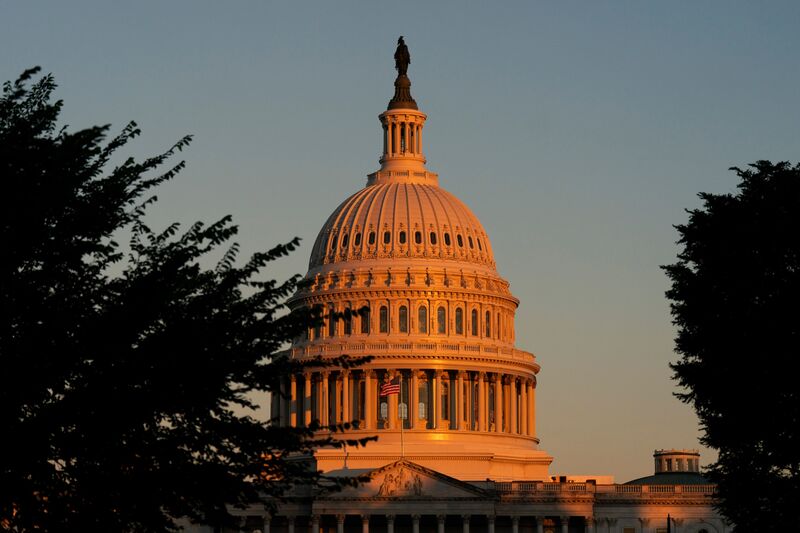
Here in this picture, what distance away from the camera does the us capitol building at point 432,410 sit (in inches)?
6757

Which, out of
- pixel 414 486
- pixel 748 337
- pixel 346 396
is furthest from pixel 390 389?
pixel 748 337

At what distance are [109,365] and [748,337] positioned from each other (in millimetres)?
38635

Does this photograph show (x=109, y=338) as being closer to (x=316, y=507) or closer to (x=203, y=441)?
(x=203, y=441)

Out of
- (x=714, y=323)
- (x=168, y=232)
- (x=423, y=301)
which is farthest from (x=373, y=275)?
(x=168, y=232)

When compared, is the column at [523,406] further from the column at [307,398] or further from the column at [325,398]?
the column at [307,398]

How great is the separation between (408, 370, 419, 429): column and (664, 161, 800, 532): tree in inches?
4338

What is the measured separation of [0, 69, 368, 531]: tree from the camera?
38812 millimetres

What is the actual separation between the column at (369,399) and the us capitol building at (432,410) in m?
0.15

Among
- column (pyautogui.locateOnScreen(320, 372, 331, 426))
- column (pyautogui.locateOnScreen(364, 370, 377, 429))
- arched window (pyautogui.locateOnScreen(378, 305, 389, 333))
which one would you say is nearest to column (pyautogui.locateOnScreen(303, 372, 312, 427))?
column (pyautogui.locateOnScreen(320, 372, 331, 426))

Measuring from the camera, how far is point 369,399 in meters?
190

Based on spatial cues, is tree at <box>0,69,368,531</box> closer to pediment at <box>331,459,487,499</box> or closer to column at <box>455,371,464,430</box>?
pediment at <box>331,459,487,499</box>

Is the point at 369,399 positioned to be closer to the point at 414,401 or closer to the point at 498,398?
the point at 414,401

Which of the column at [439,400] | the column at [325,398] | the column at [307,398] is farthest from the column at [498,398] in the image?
the column at [307,398]

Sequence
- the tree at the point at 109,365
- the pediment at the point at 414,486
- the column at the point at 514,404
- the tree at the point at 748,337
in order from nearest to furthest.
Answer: the tree at the point at 109,365 → the tree at the point at 748,337 → the pediment at the point at 414,486 → the column at the point at 514,404
